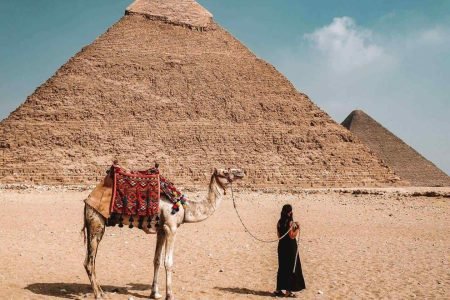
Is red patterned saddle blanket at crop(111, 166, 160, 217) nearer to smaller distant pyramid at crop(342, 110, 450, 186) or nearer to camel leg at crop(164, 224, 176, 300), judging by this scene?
camel leg at crop(164, 224, 176, 300)

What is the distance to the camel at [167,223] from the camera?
5543mm

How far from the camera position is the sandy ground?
6.07 m

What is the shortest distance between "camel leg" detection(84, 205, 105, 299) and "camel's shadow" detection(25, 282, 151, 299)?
30 centimetres

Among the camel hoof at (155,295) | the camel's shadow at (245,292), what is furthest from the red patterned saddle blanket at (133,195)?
the camel's shadow at (245,292)

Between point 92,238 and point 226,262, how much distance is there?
8.85 feet

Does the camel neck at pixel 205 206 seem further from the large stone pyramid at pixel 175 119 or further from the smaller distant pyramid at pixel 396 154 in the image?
the smaller distant pyramid at pixel 396 154

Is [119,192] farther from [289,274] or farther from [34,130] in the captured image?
[34,130]

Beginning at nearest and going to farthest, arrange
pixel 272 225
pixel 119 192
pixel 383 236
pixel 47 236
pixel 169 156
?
pixel 119 192 → pixel 47 236 → pixel 383 236 → pixel 272 225 → pixel 169 156

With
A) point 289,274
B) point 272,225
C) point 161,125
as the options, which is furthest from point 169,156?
point 289,274

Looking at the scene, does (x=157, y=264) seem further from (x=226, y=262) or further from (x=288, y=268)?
(x=226, y=262)

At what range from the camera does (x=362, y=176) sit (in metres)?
44.9

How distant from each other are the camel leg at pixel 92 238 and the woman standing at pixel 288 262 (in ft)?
6.38

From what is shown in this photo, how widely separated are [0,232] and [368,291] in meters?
7.18

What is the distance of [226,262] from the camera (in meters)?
7.79
